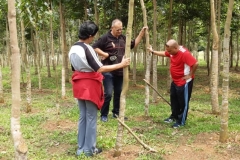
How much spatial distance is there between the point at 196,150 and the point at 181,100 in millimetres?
1488

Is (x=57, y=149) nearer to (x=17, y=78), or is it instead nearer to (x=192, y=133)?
(x=17, y=78)

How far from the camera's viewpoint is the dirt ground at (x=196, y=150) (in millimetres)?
4270

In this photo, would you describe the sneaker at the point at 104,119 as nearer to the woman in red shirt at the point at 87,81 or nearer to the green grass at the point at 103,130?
the green grass at the point at 103,130

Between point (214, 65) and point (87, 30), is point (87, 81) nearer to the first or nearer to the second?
point (87, 30)

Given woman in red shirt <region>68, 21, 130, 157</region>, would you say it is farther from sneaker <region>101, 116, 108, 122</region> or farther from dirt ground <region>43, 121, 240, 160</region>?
sneaker <region>101, 116, 108, 122</region>

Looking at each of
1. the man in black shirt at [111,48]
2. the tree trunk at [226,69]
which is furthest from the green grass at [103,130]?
the man in black shirt at [111,48]

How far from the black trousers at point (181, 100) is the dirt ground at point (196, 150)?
0.72 m

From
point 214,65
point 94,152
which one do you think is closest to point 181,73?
point 214,65

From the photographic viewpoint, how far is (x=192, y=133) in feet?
17.5

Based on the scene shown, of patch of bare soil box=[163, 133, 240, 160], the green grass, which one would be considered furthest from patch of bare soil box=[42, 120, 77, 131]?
patch of bare soil box=[163, 133, 240, 160]

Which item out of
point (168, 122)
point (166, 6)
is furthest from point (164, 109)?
point (166, 6)

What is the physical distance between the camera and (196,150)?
4504 millimetres

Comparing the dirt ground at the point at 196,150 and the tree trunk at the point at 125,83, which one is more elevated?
the tree trunk at the point at 125,83

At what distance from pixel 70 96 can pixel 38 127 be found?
4679mm
